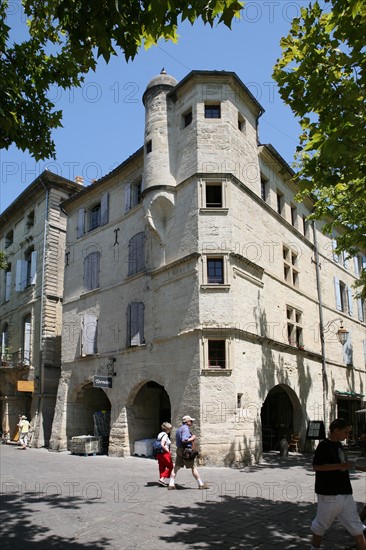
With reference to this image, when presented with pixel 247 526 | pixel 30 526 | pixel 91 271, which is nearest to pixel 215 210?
pixel 91 271

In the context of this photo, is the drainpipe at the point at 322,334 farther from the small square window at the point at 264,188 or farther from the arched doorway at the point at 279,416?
the small square window at the point at 264,188

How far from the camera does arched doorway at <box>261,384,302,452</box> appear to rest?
20.4m

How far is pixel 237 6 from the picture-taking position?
5094 mm

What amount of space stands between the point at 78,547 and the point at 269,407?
56.3 feet

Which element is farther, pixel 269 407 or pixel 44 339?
pixel 44 339

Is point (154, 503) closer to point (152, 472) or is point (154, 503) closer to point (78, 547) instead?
point (78, 547)

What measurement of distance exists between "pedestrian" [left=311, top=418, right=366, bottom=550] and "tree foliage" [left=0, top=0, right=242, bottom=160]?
4.86m

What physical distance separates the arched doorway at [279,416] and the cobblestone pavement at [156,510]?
6.48m

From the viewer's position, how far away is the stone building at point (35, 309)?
→ 24281 mm

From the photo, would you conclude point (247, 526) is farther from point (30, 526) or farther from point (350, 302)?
point (350, 302)

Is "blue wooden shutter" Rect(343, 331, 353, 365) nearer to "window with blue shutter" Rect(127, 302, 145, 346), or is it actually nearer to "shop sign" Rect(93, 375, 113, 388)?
"window with blue shutter" Rect(127, 302, 145, 346)

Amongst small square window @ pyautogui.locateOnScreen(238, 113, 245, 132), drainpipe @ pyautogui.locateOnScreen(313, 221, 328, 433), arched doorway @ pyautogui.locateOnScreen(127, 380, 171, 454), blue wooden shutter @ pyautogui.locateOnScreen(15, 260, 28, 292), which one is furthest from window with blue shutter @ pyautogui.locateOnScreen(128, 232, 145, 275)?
blue wooden shutter @ pyautogui.locateOnScreen(15, 260, 28, 292)

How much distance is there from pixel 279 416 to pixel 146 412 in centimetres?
618

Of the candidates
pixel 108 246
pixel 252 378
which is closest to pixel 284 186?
pixel 108 246
